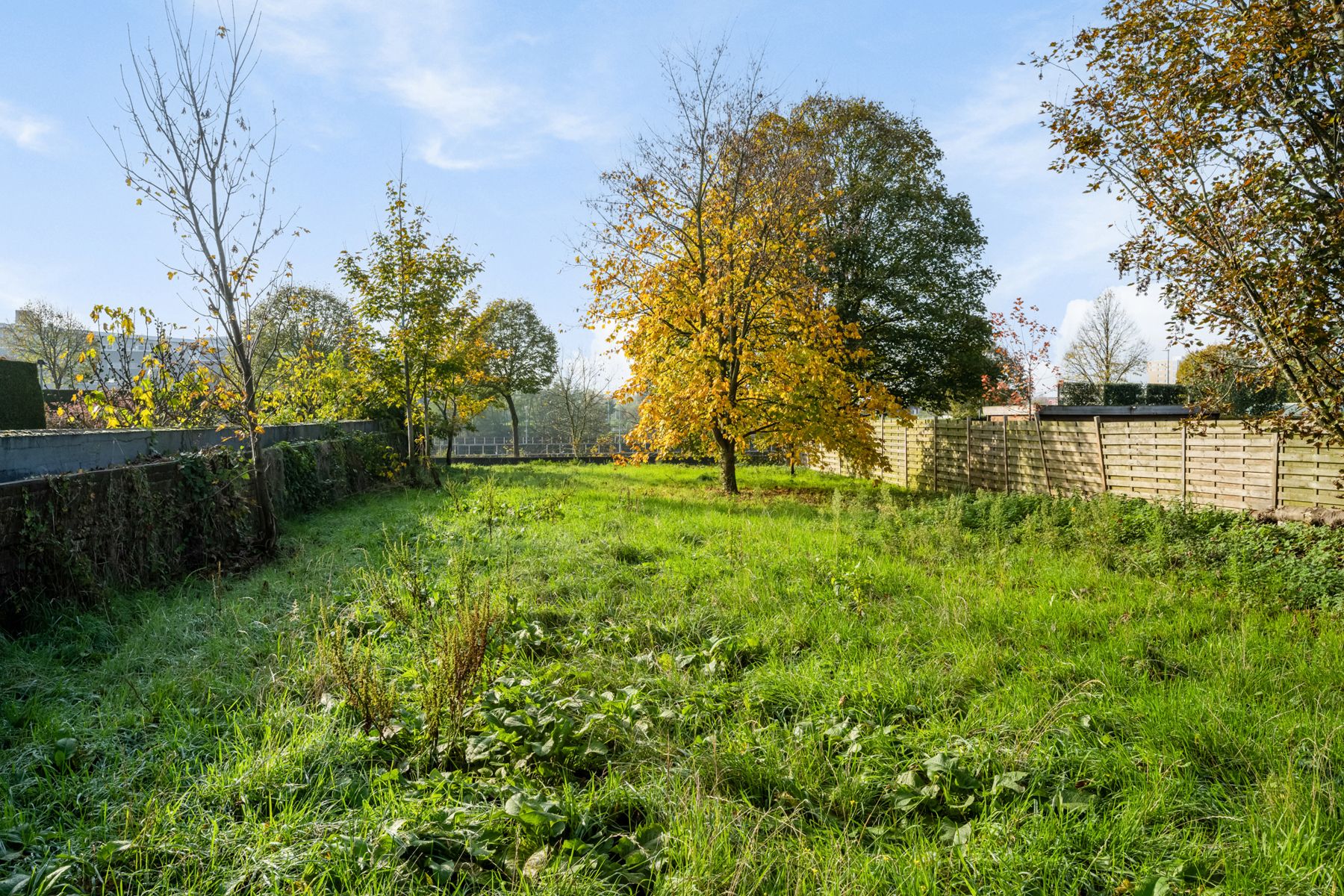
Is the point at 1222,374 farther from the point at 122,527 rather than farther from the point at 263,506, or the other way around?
the point at 122,527

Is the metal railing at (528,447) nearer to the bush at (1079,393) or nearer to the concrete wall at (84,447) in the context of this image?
the concrete wall at (84,447)

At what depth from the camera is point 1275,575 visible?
599cm

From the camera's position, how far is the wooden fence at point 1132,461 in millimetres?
7957

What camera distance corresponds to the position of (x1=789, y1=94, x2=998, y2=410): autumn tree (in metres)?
19.1

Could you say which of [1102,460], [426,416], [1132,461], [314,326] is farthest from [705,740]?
[314,326]

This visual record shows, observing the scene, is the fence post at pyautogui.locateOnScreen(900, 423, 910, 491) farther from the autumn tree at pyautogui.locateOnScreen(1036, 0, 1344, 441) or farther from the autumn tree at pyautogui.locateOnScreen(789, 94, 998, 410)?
the autumn tree at pyautogui.locateOnScreen(1036, 0, 1344, 441)

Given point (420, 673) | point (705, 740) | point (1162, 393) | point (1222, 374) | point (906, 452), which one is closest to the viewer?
point (705, 740)

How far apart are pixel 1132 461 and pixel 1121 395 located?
16.7 m

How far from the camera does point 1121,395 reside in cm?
2439


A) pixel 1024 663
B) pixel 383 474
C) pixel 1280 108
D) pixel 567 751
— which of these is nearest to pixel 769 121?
pixel 1280 108

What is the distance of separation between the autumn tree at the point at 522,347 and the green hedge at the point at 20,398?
20690 millimetres

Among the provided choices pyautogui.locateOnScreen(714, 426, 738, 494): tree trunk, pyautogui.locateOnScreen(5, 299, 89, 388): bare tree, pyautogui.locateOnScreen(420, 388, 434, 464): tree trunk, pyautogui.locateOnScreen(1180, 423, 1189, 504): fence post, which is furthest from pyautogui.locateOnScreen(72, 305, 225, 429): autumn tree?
pyautogui.locateOnScreen(5, 299, 89, 388): bare tree

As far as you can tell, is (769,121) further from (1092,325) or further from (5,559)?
(1092,325)

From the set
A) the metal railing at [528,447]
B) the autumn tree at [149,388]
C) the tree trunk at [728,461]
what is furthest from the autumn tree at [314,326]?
the tree trunk at [728,461]
